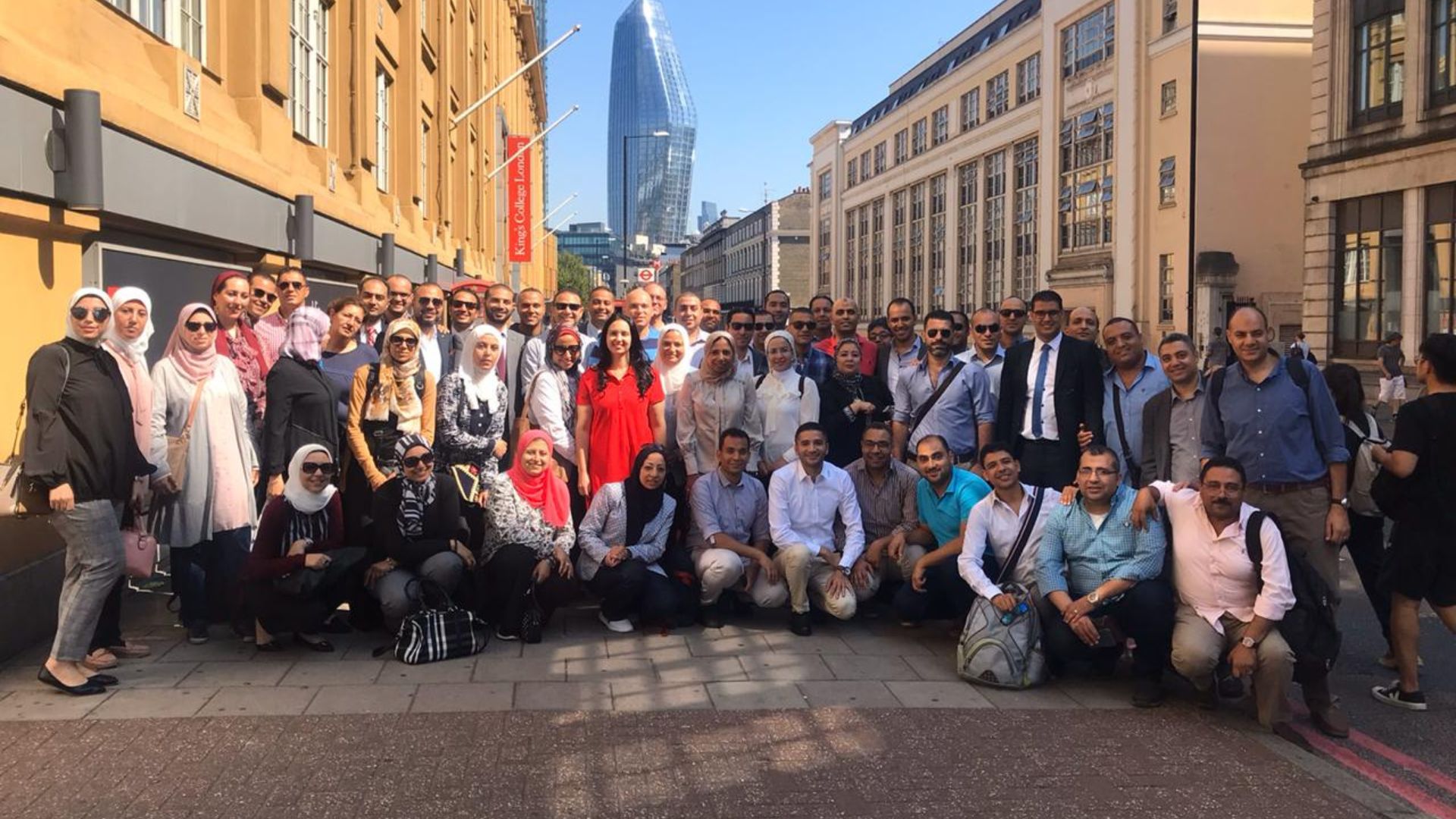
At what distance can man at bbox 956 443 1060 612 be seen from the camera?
6383 mm

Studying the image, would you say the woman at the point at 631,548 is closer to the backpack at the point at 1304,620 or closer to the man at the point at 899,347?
the man at the point at 899,347

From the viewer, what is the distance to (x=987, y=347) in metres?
8.02

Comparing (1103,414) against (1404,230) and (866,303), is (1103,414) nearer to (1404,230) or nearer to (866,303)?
(1404,230)

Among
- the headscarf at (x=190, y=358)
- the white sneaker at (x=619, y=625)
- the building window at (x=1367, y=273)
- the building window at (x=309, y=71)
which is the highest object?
the building window at (x=309, y=71)

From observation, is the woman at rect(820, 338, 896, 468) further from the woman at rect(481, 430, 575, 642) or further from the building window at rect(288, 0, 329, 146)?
the building window at rect(288, 0, 329, 146)

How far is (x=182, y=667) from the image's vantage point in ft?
20.0

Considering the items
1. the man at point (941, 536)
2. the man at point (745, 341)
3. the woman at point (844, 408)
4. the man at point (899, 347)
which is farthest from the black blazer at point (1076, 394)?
the man at point (745, 341)

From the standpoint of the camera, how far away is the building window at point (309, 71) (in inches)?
576

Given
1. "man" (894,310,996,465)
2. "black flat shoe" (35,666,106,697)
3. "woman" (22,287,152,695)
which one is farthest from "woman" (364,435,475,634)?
"man" (894,310,996,465)

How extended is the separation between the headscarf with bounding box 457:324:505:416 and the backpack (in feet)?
14.8

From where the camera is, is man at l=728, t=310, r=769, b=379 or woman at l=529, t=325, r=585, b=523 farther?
man at l=728, t=310, r=769, b=379

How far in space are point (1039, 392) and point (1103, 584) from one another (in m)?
1.68

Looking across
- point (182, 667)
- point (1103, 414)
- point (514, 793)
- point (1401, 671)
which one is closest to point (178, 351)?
point (182, 667)

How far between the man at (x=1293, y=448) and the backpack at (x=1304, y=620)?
332mm
